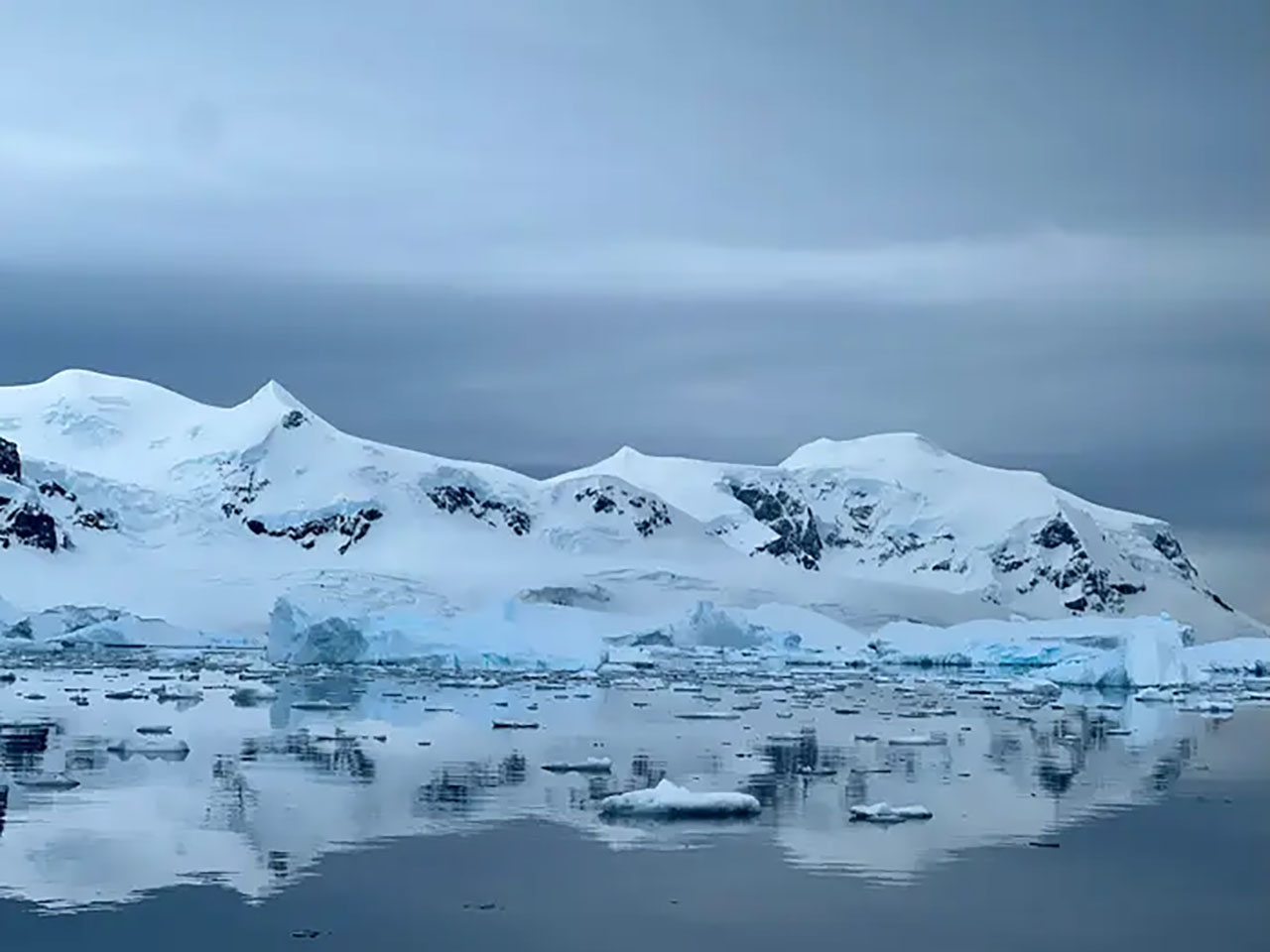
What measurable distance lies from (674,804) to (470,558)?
2799 inches

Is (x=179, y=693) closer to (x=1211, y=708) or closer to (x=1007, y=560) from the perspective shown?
(x=1211, y=708)

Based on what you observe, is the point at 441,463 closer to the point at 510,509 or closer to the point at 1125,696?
the point at 510,509

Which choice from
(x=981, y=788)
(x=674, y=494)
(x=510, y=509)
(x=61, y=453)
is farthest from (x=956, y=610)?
(x=981, y=788)

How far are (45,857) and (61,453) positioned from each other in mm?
A: 85379

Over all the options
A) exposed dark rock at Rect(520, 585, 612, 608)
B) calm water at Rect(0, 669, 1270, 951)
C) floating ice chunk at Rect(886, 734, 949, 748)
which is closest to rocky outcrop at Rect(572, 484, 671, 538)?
exposed dark rock at Rect(520, 585, 612, 608)

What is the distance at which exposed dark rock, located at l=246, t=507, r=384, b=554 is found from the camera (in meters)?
86.9

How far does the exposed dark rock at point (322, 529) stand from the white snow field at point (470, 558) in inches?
5.3

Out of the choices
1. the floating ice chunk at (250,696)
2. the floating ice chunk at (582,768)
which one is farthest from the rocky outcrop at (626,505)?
the floating ice chunk at (582,768)

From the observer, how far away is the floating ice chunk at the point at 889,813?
1373 cm

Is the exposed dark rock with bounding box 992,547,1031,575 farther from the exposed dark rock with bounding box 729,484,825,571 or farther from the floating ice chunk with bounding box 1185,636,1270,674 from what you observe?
the floating ice chunk with bounding box 1185,636,1270,674

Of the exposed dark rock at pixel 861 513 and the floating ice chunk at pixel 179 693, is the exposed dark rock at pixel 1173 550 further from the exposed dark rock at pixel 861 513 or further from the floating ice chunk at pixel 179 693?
the floating ice chunk at pixel 179 693

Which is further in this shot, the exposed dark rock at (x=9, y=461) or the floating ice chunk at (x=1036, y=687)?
the exposed dark rock at (x=9, y=461)

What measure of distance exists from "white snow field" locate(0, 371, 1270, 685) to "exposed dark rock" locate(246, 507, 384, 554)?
13 centimetres

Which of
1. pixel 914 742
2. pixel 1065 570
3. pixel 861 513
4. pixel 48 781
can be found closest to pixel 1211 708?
pixel 914 742
